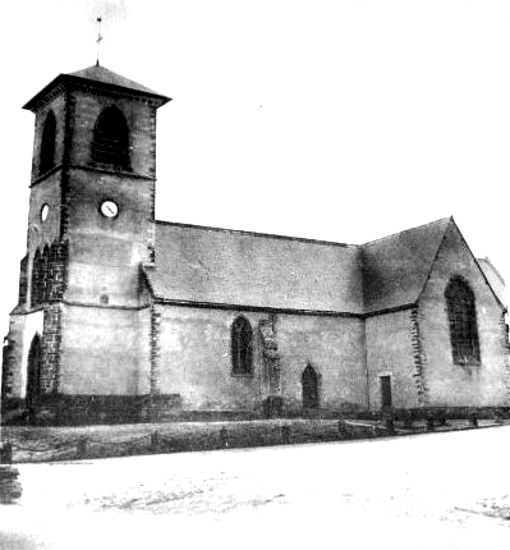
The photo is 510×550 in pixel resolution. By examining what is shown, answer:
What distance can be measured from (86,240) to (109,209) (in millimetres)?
2188

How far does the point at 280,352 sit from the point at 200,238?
8000 millimetres

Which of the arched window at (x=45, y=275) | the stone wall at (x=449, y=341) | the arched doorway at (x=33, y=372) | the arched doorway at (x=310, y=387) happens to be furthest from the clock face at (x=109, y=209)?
the stone wall at (x=449, y=341)

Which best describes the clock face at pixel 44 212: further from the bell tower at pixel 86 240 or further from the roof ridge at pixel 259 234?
the roof ridge at pixel 259 234

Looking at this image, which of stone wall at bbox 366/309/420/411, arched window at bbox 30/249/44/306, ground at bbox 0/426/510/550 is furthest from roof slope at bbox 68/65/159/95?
ground at bbox 0/426/510/550

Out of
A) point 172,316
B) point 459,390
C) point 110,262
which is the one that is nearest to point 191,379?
point 172,316

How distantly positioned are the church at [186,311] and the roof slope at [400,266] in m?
0.10

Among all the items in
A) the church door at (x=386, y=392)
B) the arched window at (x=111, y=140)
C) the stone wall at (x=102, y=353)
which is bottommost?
the church door at (x=386, y=392)

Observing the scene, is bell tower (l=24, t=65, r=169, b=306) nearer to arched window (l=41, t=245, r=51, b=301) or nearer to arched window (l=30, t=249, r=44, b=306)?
arched window (l=41, t=245, r=51, b=301)

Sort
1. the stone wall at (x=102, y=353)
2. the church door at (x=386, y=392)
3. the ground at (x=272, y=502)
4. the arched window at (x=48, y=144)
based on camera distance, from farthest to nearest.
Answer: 1. the church door at (x=386, y=392)
2. the arched window at (x=48, y=144)
3. the stone wall at (x=102, y=353)
4. the ground at (x=272, y=502)

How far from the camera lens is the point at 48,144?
3934 cm

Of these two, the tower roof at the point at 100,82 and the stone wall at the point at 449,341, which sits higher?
the tower roof at the point at 100,82

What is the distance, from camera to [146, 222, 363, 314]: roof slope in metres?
38.5

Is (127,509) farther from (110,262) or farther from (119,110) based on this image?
(119,110)

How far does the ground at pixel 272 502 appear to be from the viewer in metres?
10.4
